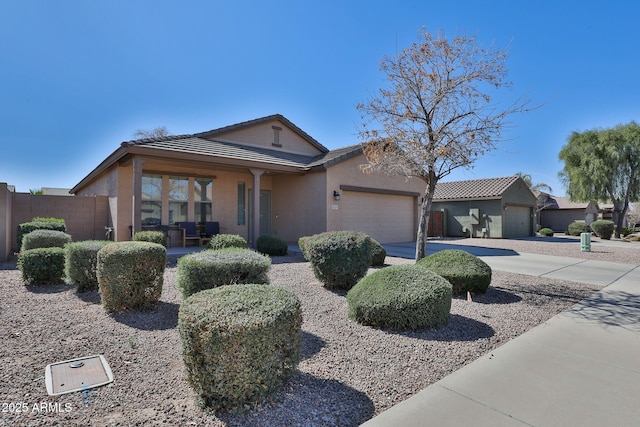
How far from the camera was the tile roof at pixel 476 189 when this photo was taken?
866 inches

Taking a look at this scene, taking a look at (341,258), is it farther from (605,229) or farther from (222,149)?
(605,229)

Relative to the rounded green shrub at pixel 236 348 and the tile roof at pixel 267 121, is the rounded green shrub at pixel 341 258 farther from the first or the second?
the tile roof at pixel 267 121

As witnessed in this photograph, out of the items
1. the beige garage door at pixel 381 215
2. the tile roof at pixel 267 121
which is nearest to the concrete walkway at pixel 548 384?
the beige garage door at pixel 381 215

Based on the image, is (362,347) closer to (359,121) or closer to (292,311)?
(292,311)

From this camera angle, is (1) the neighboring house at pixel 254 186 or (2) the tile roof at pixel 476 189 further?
(2) the tile roof at pixel 476 189

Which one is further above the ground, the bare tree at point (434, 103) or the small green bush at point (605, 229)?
the bare tree at point (434, 103)

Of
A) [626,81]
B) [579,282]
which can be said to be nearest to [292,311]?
[579,282]

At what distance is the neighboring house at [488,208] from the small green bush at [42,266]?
22.2 metres

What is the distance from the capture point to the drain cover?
8.80 feet

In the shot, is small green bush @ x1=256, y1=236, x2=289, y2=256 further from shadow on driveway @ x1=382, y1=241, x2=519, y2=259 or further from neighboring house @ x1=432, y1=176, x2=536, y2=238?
neighboring house @ x1=432, y1=176, x2=536, y2=238

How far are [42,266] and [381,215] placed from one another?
12.7m

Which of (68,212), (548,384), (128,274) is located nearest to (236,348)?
(548,384)

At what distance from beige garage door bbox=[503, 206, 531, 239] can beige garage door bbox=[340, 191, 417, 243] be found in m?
8.82

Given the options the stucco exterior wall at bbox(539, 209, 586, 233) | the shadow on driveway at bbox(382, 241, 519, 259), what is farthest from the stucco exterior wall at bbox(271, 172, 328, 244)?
the stucco exterior wall at bbox(539, 209, 586, 233)
